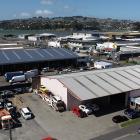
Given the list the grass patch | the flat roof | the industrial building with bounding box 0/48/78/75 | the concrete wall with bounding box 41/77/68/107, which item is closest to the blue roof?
the industrial building with bounding box 0/48/78/75

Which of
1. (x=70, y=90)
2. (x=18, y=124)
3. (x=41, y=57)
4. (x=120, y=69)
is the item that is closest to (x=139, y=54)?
(x=41, y=57)

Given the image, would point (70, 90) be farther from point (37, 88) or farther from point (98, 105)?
point (37, 88)

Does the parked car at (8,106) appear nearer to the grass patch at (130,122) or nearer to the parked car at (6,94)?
the parked car at (6,94)

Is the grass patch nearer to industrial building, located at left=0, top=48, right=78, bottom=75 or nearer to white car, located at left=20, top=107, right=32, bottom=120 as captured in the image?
white car, located at left=20, top=107, right=32, bottom=120

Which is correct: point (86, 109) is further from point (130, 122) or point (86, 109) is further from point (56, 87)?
point (56, 87)

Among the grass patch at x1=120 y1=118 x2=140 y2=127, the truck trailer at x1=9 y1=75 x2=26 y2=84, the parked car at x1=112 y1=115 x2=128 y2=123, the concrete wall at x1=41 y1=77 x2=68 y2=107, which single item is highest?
the concrete wall at x1=41 y1=77 x2=68 y2=107

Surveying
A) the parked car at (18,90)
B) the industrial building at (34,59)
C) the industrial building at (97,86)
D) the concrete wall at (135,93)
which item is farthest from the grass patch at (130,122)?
the industrial building at (34,59)
